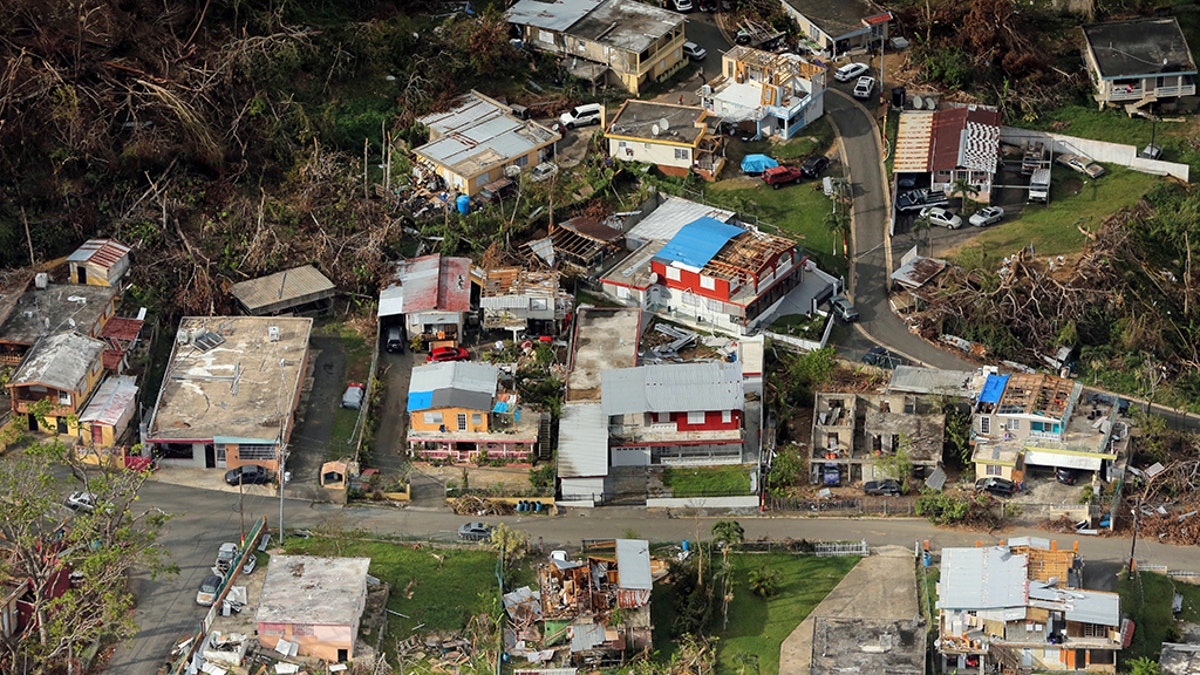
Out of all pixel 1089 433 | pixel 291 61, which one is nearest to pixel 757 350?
pixel 1089 433

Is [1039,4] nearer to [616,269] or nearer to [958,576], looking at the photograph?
[616,269]

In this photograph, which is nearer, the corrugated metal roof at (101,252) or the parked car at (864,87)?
the corrugated metal roof at (101,252)

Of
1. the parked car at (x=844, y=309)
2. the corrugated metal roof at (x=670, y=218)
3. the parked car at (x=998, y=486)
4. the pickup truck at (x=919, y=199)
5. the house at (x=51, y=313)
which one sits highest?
the pickup truck at (x=919, y=199)

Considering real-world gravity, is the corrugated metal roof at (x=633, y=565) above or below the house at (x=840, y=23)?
below

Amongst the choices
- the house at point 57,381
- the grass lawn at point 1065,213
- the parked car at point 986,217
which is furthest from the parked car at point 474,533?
the parked car at point 986,217

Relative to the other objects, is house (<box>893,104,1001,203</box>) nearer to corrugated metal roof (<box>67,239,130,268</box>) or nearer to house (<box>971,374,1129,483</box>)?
house (<box>971,374,1129,483</box>)

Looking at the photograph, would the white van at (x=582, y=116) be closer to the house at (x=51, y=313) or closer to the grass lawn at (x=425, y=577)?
the house at (x=51, y=313)
